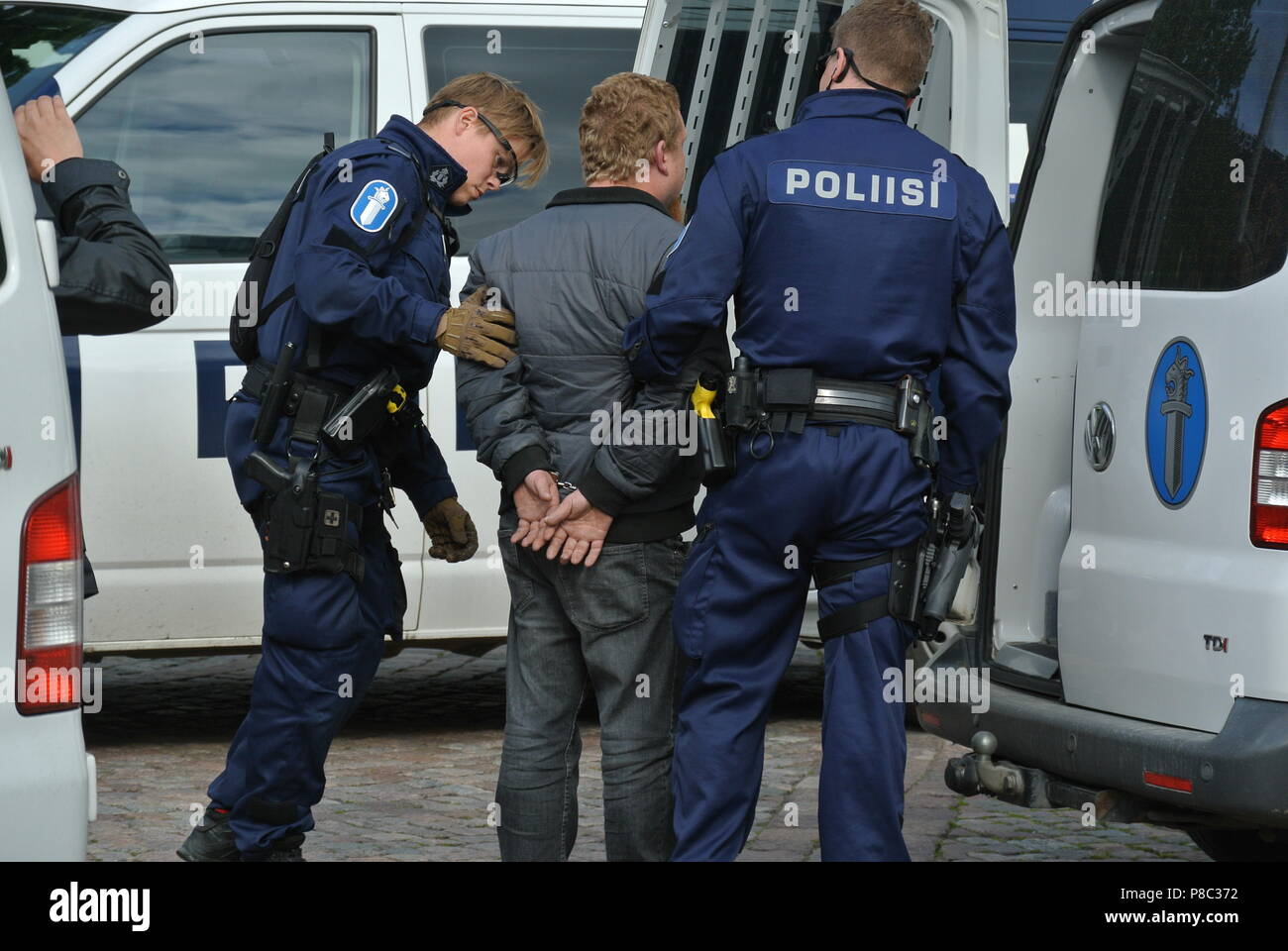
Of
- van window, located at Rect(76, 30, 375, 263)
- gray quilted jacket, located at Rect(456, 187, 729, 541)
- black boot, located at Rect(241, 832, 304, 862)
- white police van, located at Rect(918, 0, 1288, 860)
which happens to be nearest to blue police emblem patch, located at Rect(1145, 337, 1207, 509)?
white police van, located at Rect(918, 0, 1288, 860)

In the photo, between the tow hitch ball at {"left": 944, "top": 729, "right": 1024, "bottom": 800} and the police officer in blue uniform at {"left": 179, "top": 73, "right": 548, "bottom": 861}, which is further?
the police officer in blue uniform at {"left": 179, "top": 73, "right": 548, "bottom": 861}

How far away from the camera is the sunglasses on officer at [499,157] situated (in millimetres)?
4270

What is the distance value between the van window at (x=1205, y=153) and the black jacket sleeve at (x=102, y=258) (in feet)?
6.37

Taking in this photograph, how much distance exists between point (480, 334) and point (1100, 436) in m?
1.30

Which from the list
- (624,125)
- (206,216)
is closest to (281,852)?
(624,125)

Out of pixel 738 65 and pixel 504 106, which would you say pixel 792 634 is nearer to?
pixel 504 106

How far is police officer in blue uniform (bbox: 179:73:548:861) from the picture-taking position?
4125 mm

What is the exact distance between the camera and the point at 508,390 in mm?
3930

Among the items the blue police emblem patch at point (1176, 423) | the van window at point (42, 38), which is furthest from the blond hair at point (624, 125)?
the van window at point (42, 38)

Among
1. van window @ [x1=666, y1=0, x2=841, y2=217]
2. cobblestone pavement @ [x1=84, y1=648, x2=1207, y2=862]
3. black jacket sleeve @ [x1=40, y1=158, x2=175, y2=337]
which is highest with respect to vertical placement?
van window @ [x1=666, y1=0, x2=841, y2=217]

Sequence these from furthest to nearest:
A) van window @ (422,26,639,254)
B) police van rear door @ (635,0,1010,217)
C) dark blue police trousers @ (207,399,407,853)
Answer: van window @ (422,26,639,254)
police van rear door @ (635,0,1010,217)
dark blue police trousers @ (207,399,407,853)

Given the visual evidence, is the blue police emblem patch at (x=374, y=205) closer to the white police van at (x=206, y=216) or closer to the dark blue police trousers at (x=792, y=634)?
the dark blue police trousers at (x=792, y=634)

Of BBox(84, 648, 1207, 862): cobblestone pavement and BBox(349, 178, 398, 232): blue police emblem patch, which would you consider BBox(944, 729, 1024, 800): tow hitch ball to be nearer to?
BBox(84, 648, 1207, 862): cobblestone pavement

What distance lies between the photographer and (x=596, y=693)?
13.1ft
